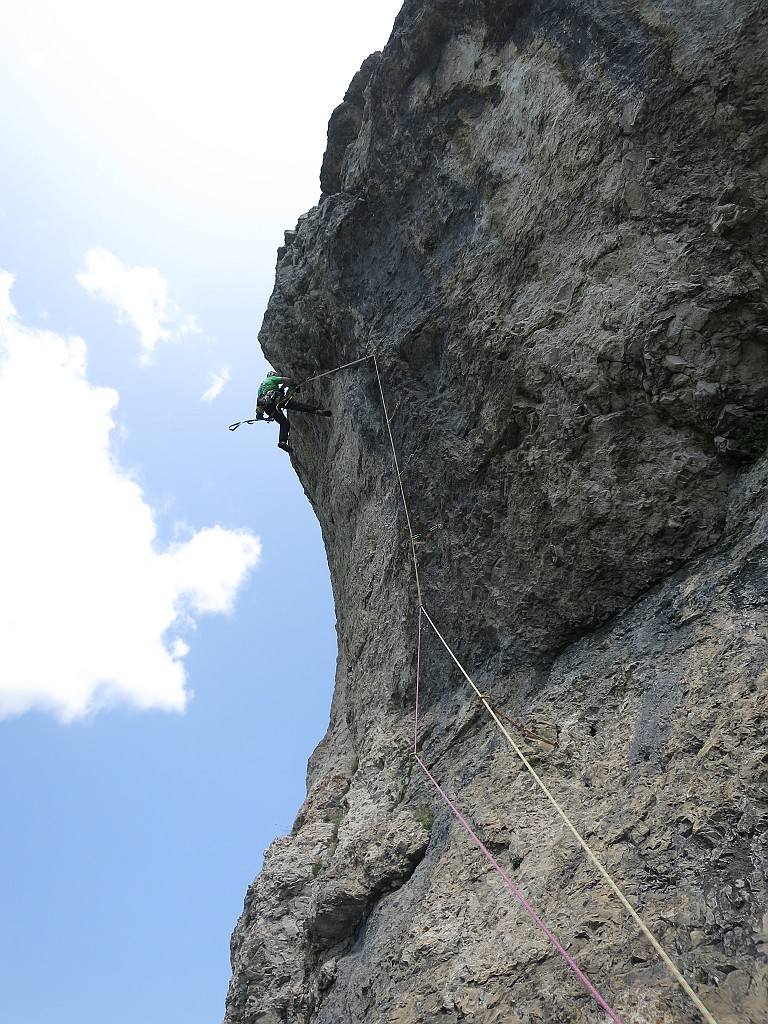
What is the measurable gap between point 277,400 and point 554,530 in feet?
20.5

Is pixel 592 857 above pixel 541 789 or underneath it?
underneath

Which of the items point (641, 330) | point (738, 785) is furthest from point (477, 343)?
point (738, 785)

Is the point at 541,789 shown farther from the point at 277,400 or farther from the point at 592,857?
the point at 277,400

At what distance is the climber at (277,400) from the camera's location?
11.0m

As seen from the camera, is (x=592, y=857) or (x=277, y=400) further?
(x=277, y=400)

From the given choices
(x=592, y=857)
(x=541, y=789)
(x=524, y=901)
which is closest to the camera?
(x=592, y=857)

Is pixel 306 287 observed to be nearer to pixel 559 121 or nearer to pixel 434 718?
pixel 559 121

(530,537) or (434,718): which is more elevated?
(530,537)

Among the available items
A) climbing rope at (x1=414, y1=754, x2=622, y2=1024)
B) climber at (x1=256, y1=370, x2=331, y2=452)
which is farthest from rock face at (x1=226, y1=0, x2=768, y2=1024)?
climber at (x1=256, y1=370, x2=331, y2=452)

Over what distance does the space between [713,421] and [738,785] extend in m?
2.80

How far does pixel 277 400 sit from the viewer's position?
37.4 feet

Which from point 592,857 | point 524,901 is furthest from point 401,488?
point 592,857

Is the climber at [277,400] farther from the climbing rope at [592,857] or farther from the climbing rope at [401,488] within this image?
the climbing rope at [592,857]

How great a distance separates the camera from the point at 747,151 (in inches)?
216
